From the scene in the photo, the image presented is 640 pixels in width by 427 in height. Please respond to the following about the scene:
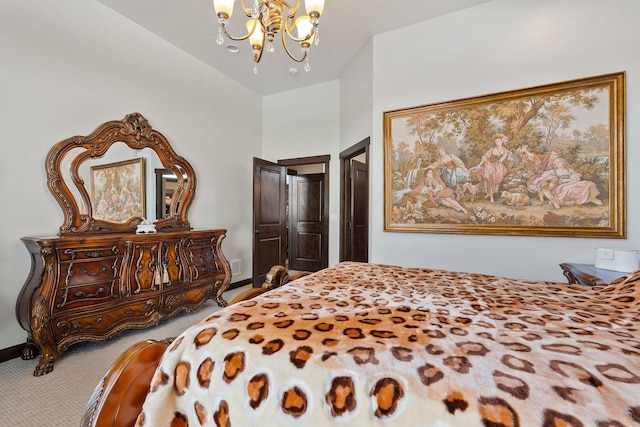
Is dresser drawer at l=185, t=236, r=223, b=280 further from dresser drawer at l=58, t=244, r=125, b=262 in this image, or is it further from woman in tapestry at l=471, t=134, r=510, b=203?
woman in tapestry at l=471, t=134, r=510, b=203

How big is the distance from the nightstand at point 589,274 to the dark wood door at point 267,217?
3.64 metres

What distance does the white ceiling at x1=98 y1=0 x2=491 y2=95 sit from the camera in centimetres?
273

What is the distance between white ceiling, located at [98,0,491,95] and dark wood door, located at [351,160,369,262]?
1596 millimetres

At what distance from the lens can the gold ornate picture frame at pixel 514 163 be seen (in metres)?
2.25

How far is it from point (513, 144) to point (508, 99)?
44cm

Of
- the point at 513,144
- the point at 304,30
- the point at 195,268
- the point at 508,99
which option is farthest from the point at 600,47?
the point at 195,268

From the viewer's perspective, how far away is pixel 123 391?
0.80 metres

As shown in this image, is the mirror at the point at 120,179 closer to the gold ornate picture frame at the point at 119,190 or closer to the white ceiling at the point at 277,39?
the gold ornate picture frame at the point at 119,190

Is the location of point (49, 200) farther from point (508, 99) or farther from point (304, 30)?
Answer: point (508, 99)

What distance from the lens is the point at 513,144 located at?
2.53m

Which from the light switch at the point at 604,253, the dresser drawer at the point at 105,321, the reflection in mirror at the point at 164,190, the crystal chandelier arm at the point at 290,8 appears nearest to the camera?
the crystal chandelier arm at the point at 290,8

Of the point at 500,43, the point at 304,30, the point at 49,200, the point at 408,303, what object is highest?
the point at 500,43

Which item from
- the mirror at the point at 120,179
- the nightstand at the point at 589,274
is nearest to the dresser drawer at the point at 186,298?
the mirror at the point at 120,179

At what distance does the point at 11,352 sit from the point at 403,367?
3240mm
